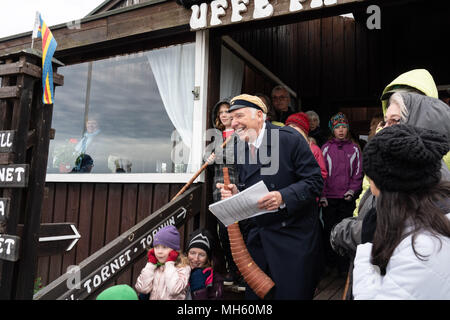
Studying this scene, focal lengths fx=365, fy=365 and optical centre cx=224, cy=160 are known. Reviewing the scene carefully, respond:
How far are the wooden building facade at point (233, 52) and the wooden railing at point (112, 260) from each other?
51 centimetres

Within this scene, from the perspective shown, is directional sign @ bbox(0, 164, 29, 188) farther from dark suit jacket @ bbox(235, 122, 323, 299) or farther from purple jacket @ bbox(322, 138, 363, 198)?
purple jacket @ bbox(322, 138, 363, 198)

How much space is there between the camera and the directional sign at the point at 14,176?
2379mm

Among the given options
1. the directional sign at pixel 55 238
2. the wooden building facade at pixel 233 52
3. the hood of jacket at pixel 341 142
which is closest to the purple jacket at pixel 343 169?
the hood of jacket at pixel 341 142

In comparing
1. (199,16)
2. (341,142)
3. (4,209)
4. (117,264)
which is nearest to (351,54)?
(341,142)

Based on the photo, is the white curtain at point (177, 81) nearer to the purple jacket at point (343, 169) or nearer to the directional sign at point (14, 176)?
the purple jacket at point (343, 169)

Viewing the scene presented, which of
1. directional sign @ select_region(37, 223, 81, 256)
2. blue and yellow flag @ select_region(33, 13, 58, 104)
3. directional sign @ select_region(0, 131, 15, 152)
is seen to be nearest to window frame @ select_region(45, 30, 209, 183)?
directional sign @ select_region(37, 223, 81, 256)

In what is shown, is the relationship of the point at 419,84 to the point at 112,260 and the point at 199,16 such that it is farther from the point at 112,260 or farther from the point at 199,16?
the point at 199,16

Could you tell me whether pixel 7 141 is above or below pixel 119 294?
above

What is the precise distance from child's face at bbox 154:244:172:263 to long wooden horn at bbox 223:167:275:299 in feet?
2.26

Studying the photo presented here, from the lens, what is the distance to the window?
4160 mm

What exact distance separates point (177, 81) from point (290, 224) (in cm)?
257

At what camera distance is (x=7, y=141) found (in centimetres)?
243

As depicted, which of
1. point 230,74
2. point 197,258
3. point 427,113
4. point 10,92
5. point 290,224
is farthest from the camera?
point 230,74
